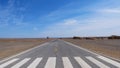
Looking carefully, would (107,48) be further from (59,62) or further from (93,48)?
(59,62)

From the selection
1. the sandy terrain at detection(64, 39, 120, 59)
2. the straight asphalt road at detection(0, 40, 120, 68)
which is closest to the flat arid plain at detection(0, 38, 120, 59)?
the sandy terrain at detection(64, 39, 120, 59)

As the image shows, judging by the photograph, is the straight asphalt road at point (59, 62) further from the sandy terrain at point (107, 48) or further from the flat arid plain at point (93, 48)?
the sandy terrain at point (107, 48)

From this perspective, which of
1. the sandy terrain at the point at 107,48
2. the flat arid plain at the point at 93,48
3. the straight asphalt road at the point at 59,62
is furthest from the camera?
the flat arid plain at the point at 93,48

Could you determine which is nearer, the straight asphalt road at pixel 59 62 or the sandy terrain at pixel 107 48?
the straight asphalt road at pixel 59 62

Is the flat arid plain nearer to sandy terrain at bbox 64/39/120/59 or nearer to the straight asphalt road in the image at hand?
sandy terrain at bbox 64/39/120/59

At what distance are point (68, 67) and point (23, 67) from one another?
7.65ft

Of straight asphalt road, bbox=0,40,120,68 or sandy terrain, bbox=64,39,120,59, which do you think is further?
sandy terrain, bbox=64,39,120,59

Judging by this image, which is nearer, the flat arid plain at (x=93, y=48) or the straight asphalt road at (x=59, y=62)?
the straight asphalt road at (x=59, y=62)

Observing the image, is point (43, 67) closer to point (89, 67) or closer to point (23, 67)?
point (23, 67)

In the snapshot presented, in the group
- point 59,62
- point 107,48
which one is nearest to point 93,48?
point 107,48

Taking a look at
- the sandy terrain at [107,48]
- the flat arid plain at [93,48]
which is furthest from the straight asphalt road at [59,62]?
the sandy terrain at [107,48]

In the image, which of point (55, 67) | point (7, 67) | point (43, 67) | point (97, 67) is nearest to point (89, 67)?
point (97, 67)

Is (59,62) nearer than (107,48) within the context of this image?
Yes

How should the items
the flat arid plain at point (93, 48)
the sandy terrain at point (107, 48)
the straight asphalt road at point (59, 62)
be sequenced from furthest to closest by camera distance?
the flat arid plain at point (93, 48), the sandy terrain at point (107, 48), the straight asphalt road at point (59, 62)
